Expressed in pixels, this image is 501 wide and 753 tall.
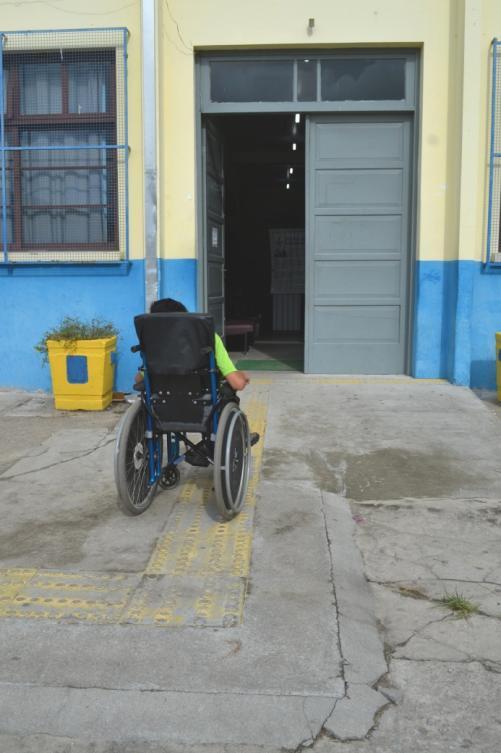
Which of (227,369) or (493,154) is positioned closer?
(227,369)

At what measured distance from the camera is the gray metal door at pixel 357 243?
28.3 ft

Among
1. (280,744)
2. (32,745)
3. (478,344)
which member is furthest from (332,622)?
(478,344)

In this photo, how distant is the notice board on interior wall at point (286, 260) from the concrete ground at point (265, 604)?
1016 centimetres

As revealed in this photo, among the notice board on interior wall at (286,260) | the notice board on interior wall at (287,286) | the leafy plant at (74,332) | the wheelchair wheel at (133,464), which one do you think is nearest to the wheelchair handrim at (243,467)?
the wheelchair wheel at (133,464)

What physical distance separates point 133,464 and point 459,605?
2042mm

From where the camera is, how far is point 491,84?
8070mm

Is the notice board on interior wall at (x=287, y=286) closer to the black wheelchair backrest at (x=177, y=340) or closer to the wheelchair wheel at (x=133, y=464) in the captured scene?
the wheelchair wheel at (x=133, y=464)

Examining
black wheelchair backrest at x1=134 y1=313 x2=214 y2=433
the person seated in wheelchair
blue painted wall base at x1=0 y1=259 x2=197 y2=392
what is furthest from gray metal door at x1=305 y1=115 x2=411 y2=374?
black wheelchair backrest at x1=134 y1=313 x2=214 y2=433

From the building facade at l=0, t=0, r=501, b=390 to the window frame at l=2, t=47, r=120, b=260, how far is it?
22mm

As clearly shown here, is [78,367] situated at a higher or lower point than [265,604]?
higher

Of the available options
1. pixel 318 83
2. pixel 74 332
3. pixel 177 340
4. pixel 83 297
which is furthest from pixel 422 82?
pixel 177 340

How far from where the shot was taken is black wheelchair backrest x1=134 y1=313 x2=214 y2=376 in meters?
4.42

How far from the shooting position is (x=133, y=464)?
15.1 feet

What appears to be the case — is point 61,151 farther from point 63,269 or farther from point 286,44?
point 286,44
